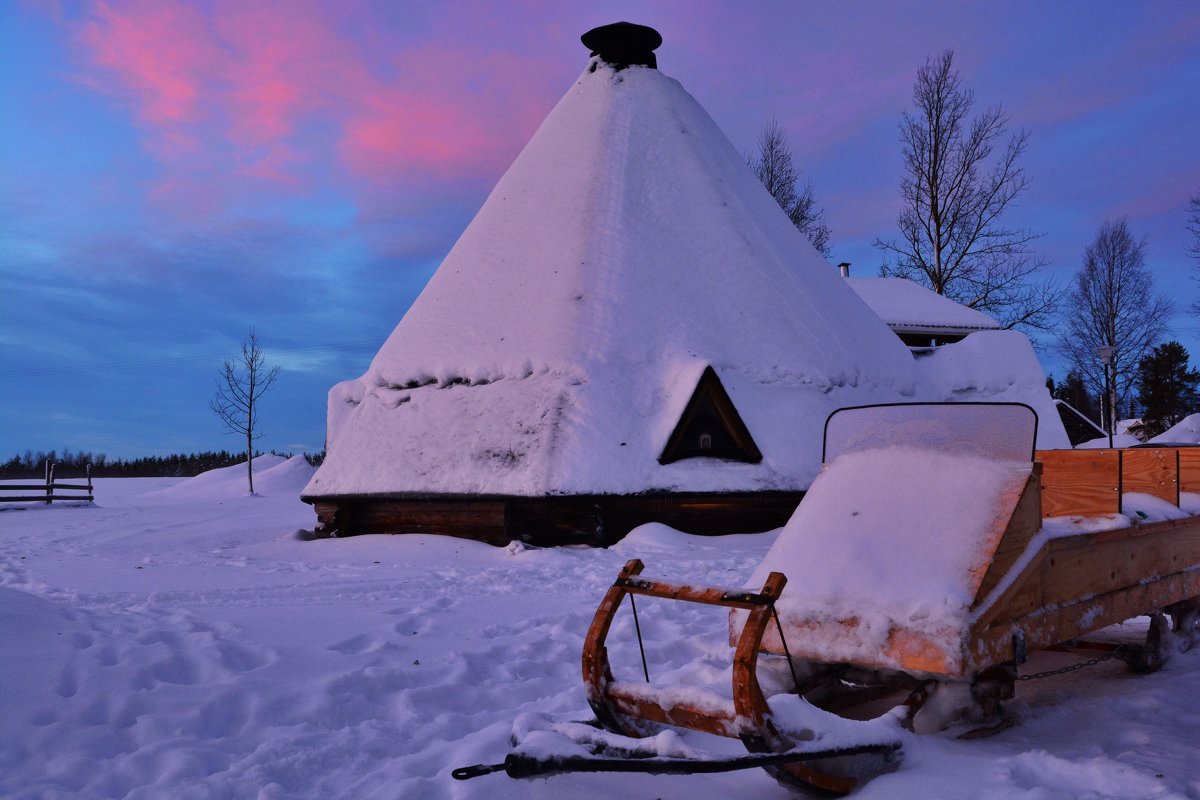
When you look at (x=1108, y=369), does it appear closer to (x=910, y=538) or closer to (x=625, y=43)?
(x=625, y=43)

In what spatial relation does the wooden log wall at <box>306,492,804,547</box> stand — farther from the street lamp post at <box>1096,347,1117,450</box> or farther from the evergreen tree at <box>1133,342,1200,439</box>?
the evergreen tree at <box>1133,342,1200,439</box>

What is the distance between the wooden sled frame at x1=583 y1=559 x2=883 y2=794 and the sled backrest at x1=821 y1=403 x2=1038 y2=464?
4.21ft

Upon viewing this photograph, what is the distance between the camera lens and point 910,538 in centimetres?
318

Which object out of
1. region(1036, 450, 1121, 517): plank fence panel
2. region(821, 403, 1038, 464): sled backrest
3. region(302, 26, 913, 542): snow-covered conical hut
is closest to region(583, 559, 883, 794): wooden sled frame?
region(821, 403, 1038, 464): sled backrest

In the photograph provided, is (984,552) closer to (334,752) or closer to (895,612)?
(895,612)

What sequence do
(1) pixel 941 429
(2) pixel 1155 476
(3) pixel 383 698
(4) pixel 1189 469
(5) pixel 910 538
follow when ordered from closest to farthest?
(5) pixel 910 538
(1) pixel 941 429
(3) pixel 383 698
(2) pixel 1155 476
(4) pixel 1189 469

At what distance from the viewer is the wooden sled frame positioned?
2473 mm

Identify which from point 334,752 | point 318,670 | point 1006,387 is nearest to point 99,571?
point 318,670

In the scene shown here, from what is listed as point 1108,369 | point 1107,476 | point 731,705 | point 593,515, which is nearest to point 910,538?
point 731,705

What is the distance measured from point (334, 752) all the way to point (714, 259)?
9011 millimetres

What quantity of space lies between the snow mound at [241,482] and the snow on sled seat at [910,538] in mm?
26789

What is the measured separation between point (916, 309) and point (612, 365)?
15.6 meters

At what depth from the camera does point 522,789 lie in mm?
2883

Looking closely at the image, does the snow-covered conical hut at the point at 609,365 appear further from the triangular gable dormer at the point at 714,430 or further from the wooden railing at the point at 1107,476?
the wooden railing at the point at 1107,476
